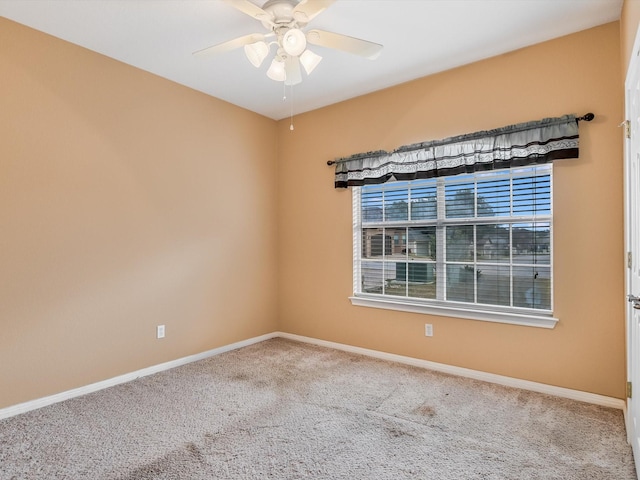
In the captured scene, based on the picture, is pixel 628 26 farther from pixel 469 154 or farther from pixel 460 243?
pixel 460 243

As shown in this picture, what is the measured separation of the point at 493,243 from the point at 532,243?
11.5 inches

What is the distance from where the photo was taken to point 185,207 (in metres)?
3.64

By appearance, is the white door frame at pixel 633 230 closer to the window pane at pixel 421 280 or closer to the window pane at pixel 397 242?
the window pane at pixel 421 280

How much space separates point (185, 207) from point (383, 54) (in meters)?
2.26

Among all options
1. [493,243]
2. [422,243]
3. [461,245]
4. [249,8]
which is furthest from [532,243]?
[249,8]

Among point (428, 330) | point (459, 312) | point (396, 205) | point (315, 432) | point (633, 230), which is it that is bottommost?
point (315, 432)

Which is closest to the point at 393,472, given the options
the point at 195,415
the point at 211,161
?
the point at 195,415

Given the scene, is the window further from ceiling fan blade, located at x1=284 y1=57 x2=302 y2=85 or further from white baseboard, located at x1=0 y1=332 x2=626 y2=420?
ceiling fan blade, located at x1=284 y1=57 x2=302 y2=85

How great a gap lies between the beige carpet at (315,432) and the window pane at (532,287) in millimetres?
685

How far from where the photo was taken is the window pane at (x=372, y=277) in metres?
3.88

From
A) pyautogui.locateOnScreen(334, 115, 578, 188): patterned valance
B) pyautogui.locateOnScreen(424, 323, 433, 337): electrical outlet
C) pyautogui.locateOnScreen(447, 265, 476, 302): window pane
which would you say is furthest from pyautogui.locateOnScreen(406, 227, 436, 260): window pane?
pyautogui.locateOnScreen(424, 323, 433, 337): electrical outlet

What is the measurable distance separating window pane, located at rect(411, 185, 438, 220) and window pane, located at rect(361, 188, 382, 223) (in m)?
0.37

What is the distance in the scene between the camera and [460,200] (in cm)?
336

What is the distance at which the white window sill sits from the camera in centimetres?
288
